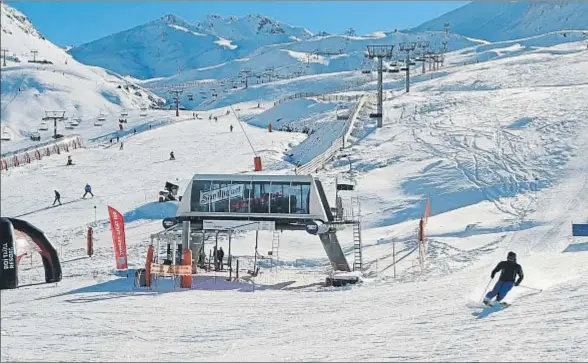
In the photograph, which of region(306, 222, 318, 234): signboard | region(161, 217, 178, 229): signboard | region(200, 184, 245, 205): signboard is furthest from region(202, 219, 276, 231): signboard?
region(306, 222, 318, 234): signboard

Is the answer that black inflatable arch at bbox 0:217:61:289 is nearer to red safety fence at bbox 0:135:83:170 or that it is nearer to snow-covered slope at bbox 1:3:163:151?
red safety fence at bbox 0:135:83:170

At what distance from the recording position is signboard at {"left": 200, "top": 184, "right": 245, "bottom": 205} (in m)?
22.4

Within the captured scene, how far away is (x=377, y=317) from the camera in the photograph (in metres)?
13.9

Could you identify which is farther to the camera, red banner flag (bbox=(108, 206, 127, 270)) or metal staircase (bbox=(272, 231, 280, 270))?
metal staircase (bbox=(272, 231, 280, 270))

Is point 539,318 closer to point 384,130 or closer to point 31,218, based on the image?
point 31,218

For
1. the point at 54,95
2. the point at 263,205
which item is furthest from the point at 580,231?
the point at 54,95

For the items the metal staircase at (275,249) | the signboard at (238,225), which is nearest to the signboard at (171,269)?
the signboard at (238,225)

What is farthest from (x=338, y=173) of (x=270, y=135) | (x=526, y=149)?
(x=270, y=135)

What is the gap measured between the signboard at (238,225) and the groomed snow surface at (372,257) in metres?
1.39

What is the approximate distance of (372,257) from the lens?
23109mm

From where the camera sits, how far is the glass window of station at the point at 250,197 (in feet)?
72.5

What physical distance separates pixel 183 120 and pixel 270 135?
15648 mm

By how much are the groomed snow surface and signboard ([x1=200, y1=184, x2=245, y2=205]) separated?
2511 millimetres

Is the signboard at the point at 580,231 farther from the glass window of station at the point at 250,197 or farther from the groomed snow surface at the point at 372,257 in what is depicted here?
the glass window of station at the point at 250,197
